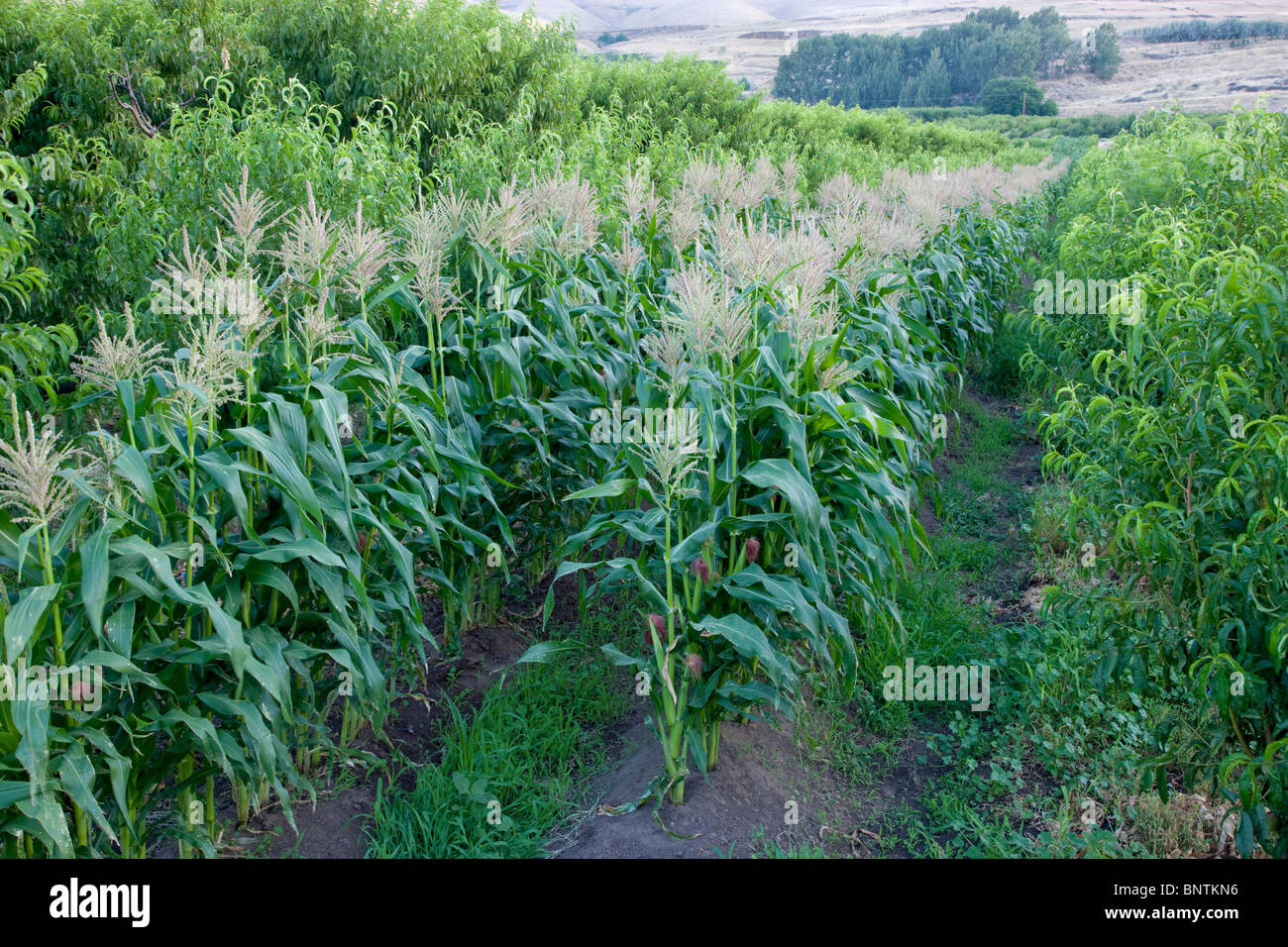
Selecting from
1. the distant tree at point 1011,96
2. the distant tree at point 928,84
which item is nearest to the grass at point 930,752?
the distant tree at point 928,84

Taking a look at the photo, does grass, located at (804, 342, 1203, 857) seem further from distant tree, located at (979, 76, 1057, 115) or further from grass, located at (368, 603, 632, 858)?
distant tree, located at (979, 76, 1057, 115)

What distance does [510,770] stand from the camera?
3.07 m

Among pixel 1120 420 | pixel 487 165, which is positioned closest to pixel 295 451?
pixel 1120 420

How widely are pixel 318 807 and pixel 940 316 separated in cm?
565

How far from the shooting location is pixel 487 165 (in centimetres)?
645

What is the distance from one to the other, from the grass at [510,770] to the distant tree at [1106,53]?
46641 millimetres

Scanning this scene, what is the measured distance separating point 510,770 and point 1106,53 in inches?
1910

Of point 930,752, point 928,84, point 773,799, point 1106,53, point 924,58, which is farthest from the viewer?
point 928,84

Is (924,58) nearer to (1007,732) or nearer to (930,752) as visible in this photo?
(1007,732)

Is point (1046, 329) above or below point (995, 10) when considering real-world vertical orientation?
below

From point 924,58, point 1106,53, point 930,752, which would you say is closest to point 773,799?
point 930,752

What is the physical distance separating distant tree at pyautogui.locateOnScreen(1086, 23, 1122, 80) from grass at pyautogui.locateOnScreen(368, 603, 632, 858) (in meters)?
46.6

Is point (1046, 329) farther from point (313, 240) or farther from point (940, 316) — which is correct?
point (313, 240)

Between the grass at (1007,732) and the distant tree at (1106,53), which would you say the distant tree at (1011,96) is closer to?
the distant tree at (1106,53)
